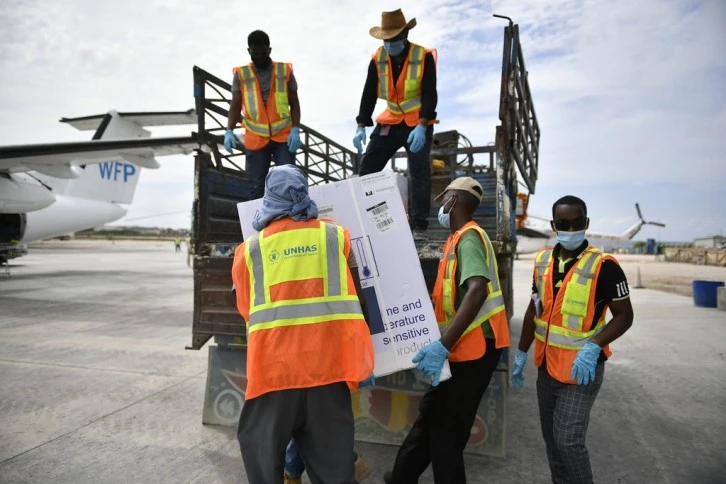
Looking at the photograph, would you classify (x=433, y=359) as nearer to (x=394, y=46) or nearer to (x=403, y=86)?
(x=403, y=86)

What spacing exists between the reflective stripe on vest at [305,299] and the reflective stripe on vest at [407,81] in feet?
6.62

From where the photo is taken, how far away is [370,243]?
242cm

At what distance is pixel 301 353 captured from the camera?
183 centimetres

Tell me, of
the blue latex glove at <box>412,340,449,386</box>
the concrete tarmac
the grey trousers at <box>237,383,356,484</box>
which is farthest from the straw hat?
the concrete tarmac

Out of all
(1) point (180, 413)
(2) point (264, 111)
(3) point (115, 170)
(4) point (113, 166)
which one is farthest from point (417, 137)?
(3) point (115, 170)

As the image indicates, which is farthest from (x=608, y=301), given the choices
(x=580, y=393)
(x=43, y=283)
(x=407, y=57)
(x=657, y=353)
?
(x=43, y=283)

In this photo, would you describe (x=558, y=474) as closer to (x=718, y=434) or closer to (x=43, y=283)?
(x=718, y=434)

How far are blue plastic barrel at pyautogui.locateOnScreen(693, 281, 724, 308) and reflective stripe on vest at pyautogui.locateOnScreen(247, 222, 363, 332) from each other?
1152 cm

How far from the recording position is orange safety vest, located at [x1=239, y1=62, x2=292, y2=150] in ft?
12.7

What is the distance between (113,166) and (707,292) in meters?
20.0

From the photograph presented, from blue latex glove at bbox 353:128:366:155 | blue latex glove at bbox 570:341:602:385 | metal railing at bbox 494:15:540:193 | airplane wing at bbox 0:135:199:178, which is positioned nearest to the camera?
blue latex glove at bbox 570:341:602:385

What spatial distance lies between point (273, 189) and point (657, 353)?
6.35 metres

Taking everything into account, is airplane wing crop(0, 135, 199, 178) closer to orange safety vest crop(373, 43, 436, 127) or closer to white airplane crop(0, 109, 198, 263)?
white airplane crop(0, 109, 198, 263)

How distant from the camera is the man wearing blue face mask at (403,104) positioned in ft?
11.5
